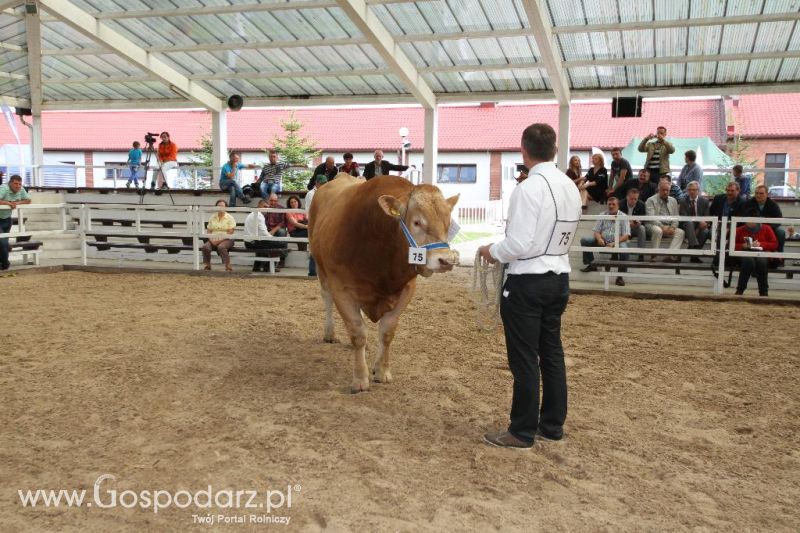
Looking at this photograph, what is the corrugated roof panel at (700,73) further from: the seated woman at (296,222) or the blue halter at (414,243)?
the blue halter at (414,243)

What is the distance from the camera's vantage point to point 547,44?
40.1ft

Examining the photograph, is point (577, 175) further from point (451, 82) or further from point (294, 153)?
point (294, 153)

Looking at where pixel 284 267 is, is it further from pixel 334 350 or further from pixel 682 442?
pixel 682 442

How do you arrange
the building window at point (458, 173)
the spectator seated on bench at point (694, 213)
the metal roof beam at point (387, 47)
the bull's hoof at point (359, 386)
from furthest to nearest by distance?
1. the building window at point (458, 173)
2. the metal roof beam at point (387, 47)
3. the spectator seated on bench at point (694, 213)
4. the bull's hoof at point (359, 386)

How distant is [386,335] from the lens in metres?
4.72

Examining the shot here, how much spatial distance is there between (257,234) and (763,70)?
34.0 feet

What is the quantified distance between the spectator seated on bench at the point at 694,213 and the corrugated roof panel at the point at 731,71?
4194 millimetres

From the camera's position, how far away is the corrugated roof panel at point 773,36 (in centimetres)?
1191

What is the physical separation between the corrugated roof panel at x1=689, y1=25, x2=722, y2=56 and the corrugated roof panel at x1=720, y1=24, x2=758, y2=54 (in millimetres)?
119

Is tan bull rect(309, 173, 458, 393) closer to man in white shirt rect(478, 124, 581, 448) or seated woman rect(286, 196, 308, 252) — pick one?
man in white shirt rect(478, 124, 581, 448)

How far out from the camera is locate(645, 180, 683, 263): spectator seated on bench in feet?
33.8

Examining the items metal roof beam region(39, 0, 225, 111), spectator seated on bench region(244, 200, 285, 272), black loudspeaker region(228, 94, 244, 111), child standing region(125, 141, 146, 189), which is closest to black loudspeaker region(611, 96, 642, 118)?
spectator seated on bench region(244, 200, 285, 272)

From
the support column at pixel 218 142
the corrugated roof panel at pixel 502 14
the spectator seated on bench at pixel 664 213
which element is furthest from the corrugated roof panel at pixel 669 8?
the support column at pixel 218 142

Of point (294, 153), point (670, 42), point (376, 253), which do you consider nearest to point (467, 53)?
point (670, 42)
